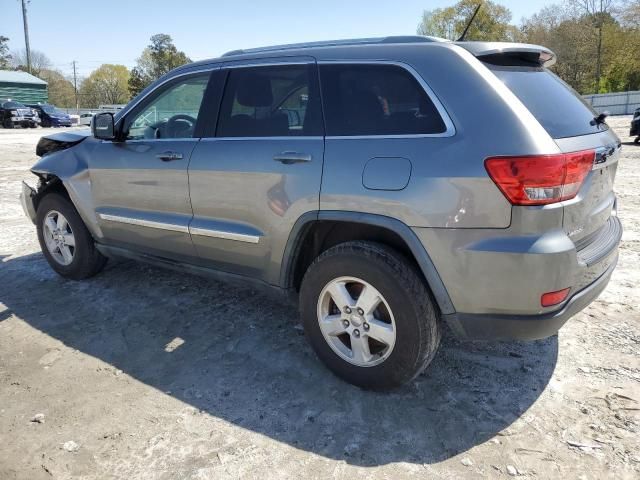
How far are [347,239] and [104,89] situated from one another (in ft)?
265

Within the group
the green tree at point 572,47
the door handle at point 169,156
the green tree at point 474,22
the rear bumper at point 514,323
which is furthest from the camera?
the green tree at point 474,22

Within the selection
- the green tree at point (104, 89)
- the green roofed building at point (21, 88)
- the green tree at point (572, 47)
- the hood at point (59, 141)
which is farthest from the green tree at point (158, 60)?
the hood at point (59, 141)

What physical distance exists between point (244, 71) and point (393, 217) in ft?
5.29

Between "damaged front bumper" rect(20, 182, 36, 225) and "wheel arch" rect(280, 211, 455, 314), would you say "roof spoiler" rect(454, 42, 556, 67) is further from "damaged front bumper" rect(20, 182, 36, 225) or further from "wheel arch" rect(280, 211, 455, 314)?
"damaged front bumper" rect(20, 182, 36, 225)

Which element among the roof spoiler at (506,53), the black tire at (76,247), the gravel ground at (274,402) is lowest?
the gravel ground at (274,402)

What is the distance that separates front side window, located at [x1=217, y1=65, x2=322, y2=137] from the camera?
3.07 meters

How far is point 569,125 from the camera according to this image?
103 inches

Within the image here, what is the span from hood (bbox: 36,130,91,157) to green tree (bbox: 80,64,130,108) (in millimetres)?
71566

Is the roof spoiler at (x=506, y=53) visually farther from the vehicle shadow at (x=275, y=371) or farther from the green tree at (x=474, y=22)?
the green tree at (x=474, y=22)

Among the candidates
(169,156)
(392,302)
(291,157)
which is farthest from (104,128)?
(392,302)

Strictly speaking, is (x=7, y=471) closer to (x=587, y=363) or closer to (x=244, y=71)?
(x=244, y=71)

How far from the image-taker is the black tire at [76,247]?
178 inches

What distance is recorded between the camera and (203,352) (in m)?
3.41

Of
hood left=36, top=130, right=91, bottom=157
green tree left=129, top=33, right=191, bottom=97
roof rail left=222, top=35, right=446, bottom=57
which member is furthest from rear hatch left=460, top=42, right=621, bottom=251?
green tree left=129, top=33, right=191, bottom=97
